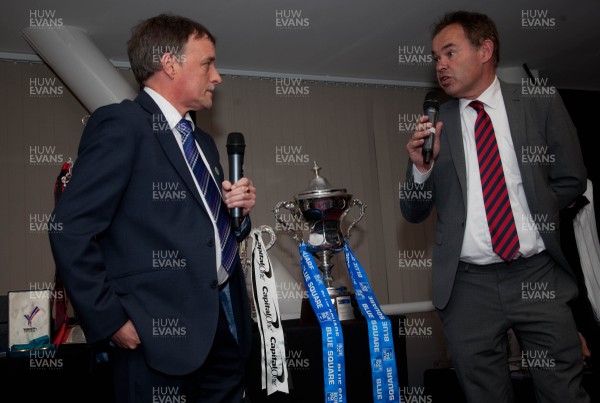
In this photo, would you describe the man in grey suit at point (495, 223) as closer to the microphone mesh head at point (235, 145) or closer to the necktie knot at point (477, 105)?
the necktie knot at point (477, 105)

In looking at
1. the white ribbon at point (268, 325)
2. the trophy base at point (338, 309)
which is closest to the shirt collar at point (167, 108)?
the white ribbon at point (268, 325)

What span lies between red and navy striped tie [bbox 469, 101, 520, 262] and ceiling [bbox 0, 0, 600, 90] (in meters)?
2.00

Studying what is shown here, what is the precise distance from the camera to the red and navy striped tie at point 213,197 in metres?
1.52

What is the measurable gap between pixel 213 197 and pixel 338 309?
51.6 inches

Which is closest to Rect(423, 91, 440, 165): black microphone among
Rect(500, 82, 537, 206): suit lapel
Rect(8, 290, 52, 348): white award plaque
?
Rect(500, 82, 537, 206): suit lapel

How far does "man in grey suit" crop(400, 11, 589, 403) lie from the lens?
1671 millimetres

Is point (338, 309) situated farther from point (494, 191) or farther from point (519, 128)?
point (519, 128)

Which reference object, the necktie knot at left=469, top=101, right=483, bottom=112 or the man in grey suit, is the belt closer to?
the man in grey suit

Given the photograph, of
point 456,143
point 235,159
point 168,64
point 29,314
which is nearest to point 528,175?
point 456,143

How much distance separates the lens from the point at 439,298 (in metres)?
1.80

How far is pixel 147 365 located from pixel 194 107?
0.74m

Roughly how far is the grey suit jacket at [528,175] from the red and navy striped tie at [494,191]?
0.06 metres

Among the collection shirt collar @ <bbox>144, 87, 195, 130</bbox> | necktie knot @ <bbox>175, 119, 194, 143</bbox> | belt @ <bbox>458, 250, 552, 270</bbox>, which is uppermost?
shirt collar @ <bbox>144, 87, 195, 130</bbox>

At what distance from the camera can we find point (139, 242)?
1.38 meters
